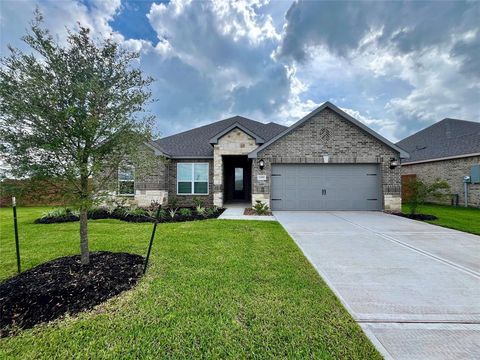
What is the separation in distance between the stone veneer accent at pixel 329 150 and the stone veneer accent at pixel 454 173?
6980 mm

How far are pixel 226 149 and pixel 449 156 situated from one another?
50.9 ft

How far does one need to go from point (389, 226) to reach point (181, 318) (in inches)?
315

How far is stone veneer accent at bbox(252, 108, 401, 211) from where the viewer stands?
412 inches

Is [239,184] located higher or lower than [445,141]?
lower

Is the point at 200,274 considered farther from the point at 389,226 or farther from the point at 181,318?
the point at 389,226

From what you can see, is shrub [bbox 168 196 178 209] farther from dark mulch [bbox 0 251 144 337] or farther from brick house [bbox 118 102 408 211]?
dark mulch [bbox 0 251 144 337]

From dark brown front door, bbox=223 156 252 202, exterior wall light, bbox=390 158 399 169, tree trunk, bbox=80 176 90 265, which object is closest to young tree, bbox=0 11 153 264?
tree trunk, bbox=80 176 90 265

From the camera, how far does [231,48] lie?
16.1m

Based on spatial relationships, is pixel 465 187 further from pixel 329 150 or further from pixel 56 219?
pixel 56 219

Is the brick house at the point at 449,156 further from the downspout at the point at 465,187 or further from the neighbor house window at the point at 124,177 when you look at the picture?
the neighbor house window at the point at 124,177

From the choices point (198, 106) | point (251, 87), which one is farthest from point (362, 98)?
point (198, 106)

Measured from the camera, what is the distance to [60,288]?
3051 mm

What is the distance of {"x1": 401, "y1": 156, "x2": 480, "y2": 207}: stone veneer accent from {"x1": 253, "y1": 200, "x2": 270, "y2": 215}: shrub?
13482mm

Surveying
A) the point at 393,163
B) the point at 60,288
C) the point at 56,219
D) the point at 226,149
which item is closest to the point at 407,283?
the point at 60,288
